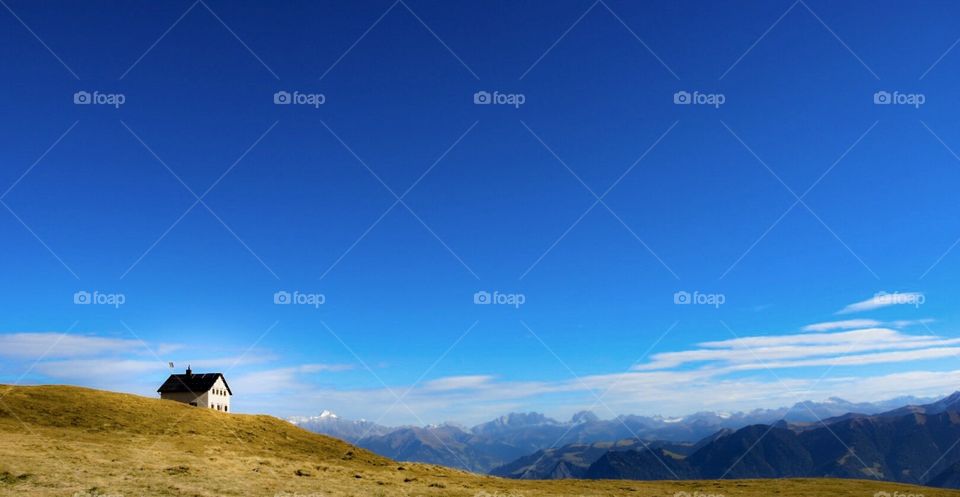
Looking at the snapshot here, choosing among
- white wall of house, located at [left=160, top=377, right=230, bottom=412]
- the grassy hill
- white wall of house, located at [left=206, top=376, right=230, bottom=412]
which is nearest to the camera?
the grassy hill

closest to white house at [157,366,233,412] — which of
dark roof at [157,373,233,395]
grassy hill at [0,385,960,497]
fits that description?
dark roof at [157,373,233,395]

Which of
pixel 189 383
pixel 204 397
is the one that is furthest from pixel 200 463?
pixel 189 383

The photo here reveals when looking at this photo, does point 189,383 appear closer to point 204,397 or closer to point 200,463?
point 204,397

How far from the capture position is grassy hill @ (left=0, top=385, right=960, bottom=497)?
4162 centimetres

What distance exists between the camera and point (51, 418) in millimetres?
64250

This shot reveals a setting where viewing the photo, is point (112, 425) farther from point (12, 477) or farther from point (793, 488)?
point (793, 488)

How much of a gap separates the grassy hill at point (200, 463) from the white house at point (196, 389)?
729 inches

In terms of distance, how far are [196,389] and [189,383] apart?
8.57 feet

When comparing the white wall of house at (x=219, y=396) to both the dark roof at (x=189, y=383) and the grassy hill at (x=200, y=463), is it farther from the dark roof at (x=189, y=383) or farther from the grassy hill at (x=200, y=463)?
the grassy hill at (x=200, y=463)

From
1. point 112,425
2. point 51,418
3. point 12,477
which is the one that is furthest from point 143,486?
point 51,418

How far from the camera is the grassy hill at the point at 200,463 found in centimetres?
4162

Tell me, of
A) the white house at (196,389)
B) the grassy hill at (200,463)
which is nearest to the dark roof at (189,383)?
the white house at (196,389)

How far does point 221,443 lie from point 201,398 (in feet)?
133

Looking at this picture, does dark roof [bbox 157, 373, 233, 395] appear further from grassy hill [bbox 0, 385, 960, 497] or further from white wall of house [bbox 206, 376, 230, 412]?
grassy hill [bbox 0, 385, 960, 497]
